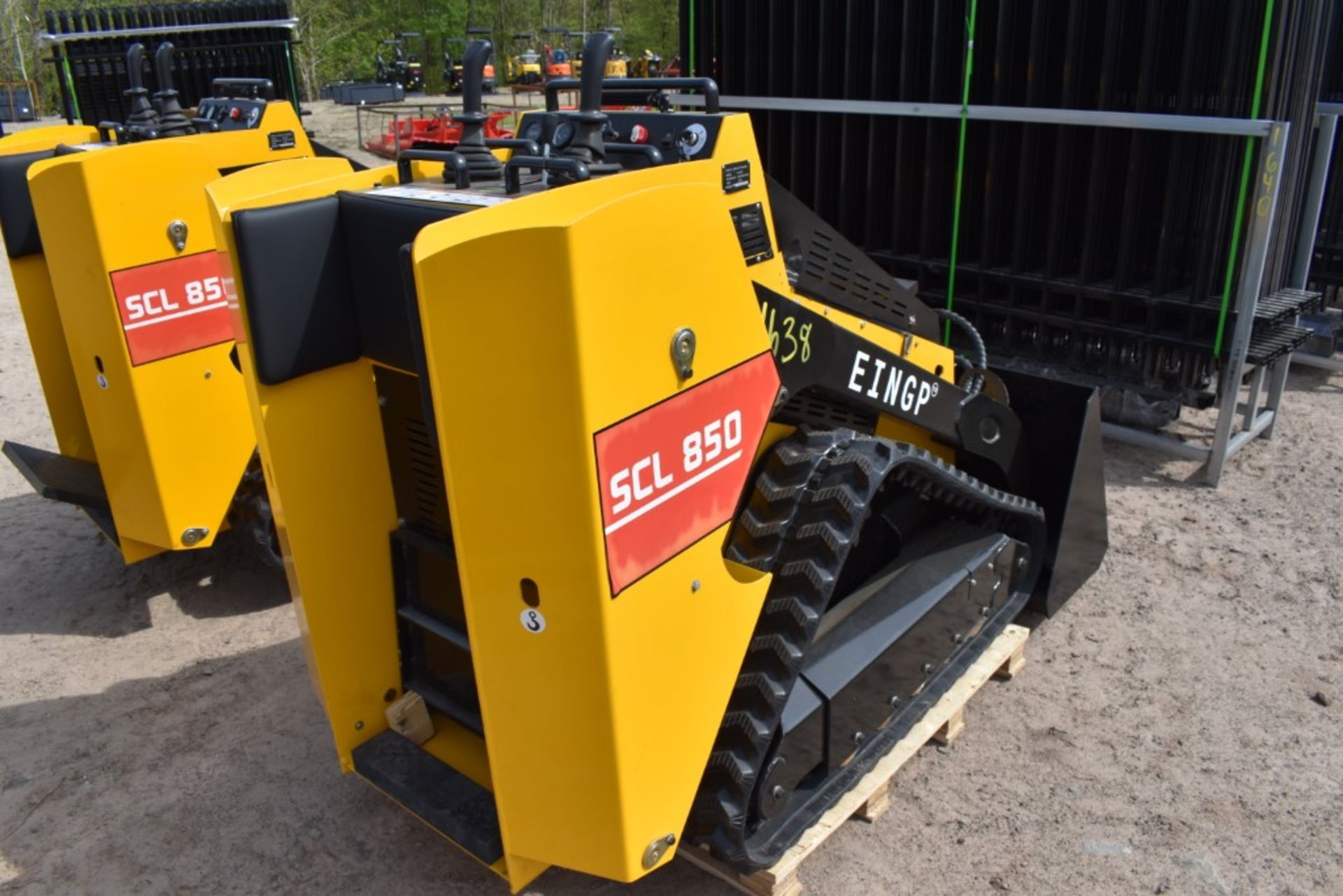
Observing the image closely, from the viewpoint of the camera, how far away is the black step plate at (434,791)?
2621 millimetres

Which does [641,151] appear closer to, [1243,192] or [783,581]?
[783,581]

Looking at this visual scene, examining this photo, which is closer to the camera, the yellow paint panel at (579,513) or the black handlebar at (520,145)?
the yellow paint panel at (579,513)

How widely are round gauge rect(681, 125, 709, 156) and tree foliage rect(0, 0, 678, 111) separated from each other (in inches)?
1126

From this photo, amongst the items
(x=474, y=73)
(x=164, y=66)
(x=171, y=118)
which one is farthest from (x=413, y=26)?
(x=474, y=73)

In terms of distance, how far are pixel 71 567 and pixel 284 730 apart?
6.08 feet

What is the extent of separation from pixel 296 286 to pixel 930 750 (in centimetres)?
228

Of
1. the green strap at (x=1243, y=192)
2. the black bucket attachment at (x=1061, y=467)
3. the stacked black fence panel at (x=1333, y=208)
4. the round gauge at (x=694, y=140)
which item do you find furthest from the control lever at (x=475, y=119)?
the stacked black fence panel at (x=1333, y=208)

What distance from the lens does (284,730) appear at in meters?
3.70

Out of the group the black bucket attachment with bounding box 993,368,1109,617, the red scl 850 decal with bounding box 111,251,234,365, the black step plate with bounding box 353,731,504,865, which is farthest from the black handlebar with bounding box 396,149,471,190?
the black bucket attachment with bounding box 993,368,1109,617

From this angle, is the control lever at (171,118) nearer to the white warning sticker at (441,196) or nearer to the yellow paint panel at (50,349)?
the yellow paint panel at (50,349)

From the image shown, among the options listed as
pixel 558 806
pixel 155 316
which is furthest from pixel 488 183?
pixel 155 316

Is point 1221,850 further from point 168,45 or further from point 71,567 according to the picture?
point 168,45

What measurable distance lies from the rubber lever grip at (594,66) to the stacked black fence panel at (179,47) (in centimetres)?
524

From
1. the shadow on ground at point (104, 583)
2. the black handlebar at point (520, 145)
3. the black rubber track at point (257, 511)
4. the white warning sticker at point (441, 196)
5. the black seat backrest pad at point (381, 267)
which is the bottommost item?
the shadow on ground at point (104, 583)
